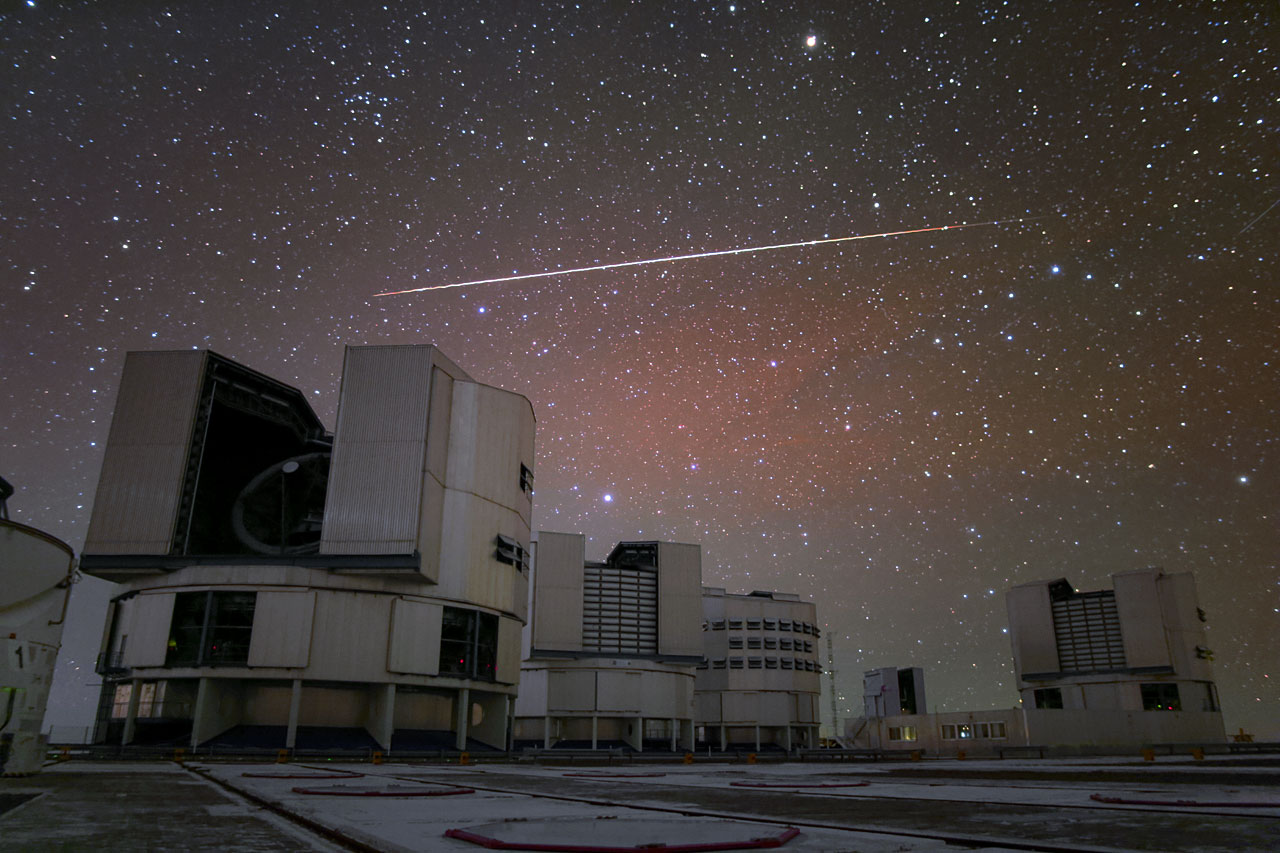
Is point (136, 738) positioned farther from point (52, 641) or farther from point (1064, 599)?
point (1064, 599)

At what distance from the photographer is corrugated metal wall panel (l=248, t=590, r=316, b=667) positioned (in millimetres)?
44344

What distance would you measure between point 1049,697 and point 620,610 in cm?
5059

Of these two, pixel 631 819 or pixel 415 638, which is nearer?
pixel 631 819

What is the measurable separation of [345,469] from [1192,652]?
263 ft

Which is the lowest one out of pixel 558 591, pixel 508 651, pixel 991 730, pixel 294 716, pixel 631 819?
pixel 991 730

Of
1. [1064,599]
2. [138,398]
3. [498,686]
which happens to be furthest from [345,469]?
[1064,599]

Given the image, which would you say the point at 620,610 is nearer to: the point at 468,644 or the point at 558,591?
the point at 558,591

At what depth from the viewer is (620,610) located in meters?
71.2

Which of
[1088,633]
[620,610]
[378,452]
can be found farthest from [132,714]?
[1088,633]

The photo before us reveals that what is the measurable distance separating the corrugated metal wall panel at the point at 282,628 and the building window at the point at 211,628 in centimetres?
64

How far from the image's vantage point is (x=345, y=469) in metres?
48.8

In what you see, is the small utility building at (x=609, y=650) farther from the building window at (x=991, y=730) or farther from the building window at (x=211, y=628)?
the building window at (x=991, y=730)

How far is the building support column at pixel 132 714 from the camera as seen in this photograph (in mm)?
44406

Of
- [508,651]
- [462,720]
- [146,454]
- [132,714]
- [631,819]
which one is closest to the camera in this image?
[631,819]
